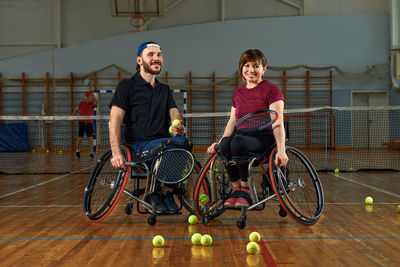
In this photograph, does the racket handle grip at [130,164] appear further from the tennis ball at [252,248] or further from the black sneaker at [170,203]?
the tennis ball at [252,248]

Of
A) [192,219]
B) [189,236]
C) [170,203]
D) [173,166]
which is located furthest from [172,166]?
[189,236]

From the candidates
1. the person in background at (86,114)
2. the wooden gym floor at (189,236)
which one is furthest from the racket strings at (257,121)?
the person in background at (86,114)

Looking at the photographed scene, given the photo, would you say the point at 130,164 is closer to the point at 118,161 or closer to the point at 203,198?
the point at 118,161

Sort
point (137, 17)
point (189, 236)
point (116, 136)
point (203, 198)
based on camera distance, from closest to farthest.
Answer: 1. point (189, 236)
2. point (203, 198)
3. point (116, 136)
4. point (137, 17)

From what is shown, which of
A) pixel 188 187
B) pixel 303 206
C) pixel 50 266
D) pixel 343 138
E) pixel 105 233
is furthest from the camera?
pixel 343 138

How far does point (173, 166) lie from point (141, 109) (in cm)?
57

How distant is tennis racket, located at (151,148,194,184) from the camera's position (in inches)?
118

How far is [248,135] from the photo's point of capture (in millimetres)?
3004

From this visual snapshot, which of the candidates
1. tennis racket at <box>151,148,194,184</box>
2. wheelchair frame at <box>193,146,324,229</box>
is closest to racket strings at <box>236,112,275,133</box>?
wheelchair frame at <box>193,146,324,229</box>

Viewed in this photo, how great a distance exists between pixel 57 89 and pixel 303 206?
483 inches

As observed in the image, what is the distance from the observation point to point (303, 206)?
3818 mm

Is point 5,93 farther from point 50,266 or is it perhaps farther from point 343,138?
point 50,266

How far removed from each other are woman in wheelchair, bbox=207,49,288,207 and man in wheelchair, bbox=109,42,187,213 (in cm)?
41

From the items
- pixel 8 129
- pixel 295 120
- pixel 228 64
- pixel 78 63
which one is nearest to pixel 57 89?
pixel 78 63
